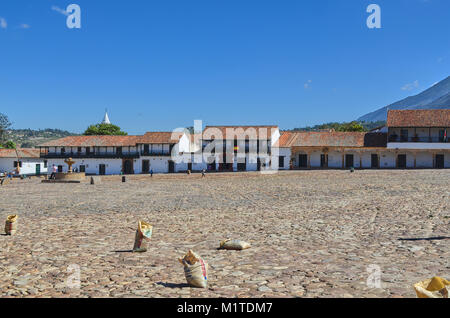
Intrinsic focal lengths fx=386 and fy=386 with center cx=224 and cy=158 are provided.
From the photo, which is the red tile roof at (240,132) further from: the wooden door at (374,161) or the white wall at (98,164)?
the white wall at (98,164)

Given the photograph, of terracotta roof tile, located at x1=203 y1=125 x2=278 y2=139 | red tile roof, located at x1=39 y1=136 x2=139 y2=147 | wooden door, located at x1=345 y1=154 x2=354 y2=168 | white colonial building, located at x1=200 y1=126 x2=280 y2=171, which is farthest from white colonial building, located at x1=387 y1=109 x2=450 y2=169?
red tile roof, located at x1=39 y1=136 x2=139 y2=147

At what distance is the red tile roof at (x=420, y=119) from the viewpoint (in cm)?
3872

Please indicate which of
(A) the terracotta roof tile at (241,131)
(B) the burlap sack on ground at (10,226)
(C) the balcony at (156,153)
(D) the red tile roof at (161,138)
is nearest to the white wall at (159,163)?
(C) the balcony at (156,153)

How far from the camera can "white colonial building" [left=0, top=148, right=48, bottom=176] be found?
52594 mm

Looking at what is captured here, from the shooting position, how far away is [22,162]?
175 ft

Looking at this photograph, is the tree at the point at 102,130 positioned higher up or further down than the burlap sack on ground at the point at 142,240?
higher up

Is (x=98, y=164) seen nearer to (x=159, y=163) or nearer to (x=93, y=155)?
(x=93, y=155)

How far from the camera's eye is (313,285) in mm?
4918

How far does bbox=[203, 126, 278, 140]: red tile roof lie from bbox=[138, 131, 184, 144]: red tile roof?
3577mm

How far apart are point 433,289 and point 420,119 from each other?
40265mm

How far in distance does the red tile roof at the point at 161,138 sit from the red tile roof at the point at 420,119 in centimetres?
2397

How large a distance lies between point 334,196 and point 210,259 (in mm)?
10841

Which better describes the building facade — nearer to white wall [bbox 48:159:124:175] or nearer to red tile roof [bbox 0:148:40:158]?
white wall [bbox 48:159:124:175]
